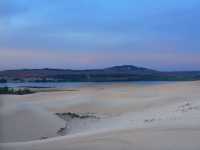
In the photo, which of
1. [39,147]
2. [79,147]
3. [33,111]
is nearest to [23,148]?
[39,147]

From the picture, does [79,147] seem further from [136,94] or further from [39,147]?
[136,94]

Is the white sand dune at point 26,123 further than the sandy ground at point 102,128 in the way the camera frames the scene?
Yes

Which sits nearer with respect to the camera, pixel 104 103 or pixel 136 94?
pixel 104 103

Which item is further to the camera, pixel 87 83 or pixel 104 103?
pixel 87 83

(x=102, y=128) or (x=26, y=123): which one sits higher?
(x=26, y=123)

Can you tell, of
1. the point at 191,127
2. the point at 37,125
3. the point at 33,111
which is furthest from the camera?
the point at 33,111

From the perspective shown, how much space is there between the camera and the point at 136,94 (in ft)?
78.3

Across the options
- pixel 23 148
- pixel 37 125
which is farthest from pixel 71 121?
pixel 23 148

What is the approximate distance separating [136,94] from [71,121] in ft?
32.9

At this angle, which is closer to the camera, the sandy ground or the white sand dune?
the sandy ground

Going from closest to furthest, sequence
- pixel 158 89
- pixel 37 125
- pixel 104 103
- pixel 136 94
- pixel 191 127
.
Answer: pixel 191 127
pixel 37 125
pixel 104 103
pixel 136 94
pixel 158 89

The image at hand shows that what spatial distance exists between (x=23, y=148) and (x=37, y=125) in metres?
4.20

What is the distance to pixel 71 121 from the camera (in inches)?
562

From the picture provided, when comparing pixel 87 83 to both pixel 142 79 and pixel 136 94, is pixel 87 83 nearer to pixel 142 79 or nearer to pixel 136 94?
pixel 142 79
